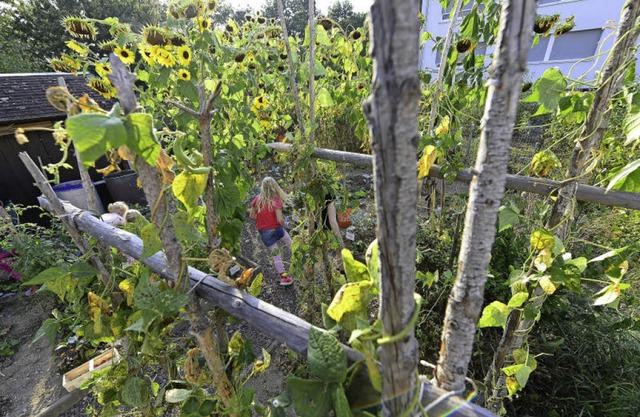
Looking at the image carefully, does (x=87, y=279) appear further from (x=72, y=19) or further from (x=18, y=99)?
(x=18, y=99)

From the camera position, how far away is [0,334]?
2.88 metres

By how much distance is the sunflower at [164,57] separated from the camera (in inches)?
76.5

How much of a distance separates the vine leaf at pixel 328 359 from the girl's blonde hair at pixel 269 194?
2.32 m

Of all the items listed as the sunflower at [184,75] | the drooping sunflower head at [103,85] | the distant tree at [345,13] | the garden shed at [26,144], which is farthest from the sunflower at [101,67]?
the distant tree at [345,13]

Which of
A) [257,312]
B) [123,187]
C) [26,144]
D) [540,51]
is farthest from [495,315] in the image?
[540,51]

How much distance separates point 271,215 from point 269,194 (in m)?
0.25

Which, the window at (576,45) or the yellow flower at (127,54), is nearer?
the yellow flower at (127,54)

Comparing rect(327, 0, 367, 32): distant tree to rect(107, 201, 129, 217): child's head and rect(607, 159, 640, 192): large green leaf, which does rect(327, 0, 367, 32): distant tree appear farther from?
rect(607, 159, 640, 192): large green leaf

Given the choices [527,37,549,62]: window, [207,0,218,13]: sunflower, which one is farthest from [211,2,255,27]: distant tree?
[527,37,549,62]: window

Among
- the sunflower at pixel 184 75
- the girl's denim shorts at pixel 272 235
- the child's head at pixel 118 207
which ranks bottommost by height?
the girl's denim shorts at pixel 272 235


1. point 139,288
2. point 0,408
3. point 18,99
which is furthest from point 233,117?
point 18,99

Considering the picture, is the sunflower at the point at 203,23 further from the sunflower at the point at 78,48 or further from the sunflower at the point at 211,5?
the sunflower at the point at 78,48

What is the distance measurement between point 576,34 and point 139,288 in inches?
579

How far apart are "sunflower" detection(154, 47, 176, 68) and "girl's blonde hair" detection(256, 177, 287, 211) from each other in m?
1.27
